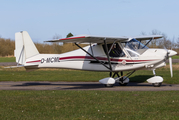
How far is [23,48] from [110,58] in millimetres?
6372

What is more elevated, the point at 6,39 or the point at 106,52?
the point at 6,39

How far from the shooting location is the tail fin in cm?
1641

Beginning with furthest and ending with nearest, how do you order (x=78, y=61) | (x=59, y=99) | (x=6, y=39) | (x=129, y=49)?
(x=6, y=39) < (x=78, y=61) < (x=129, y=49) < (x=59, y=99)

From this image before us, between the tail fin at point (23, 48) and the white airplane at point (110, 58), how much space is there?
164mm

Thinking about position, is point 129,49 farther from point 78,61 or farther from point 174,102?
point 174,102

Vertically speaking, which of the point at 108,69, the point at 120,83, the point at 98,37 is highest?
the point at 98,37

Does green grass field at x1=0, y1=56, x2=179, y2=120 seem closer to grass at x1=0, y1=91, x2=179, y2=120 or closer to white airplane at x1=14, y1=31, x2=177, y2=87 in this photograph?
grass at x1=0, y1=91, x2=179, y2=120

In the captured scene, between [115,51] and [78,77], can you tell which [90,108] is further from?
[78,77]

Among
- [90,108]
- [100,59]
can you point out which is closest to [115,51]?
[100,59]

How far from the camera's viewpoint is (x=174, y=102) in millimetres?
Result: 8086

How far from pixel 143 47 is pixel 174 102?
20.0 feet

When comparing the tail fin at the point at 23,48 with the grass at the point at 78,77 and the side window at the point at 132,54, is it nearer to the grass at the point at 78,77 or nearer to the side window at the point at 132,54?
the grass at the point at 78,77

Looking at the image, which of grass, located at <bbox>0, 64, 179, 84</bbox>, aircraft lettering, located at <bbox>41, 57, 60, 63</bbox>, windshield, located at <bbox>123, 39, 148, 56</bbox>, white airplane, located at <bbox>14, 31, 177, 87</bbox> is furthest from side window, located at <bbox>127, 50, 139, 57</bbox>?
aircraft lettering, located at <bbox>41, 57, 60, 63</bbox>

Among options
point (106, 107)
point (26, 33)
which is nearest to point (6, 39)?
point (26, 33)
